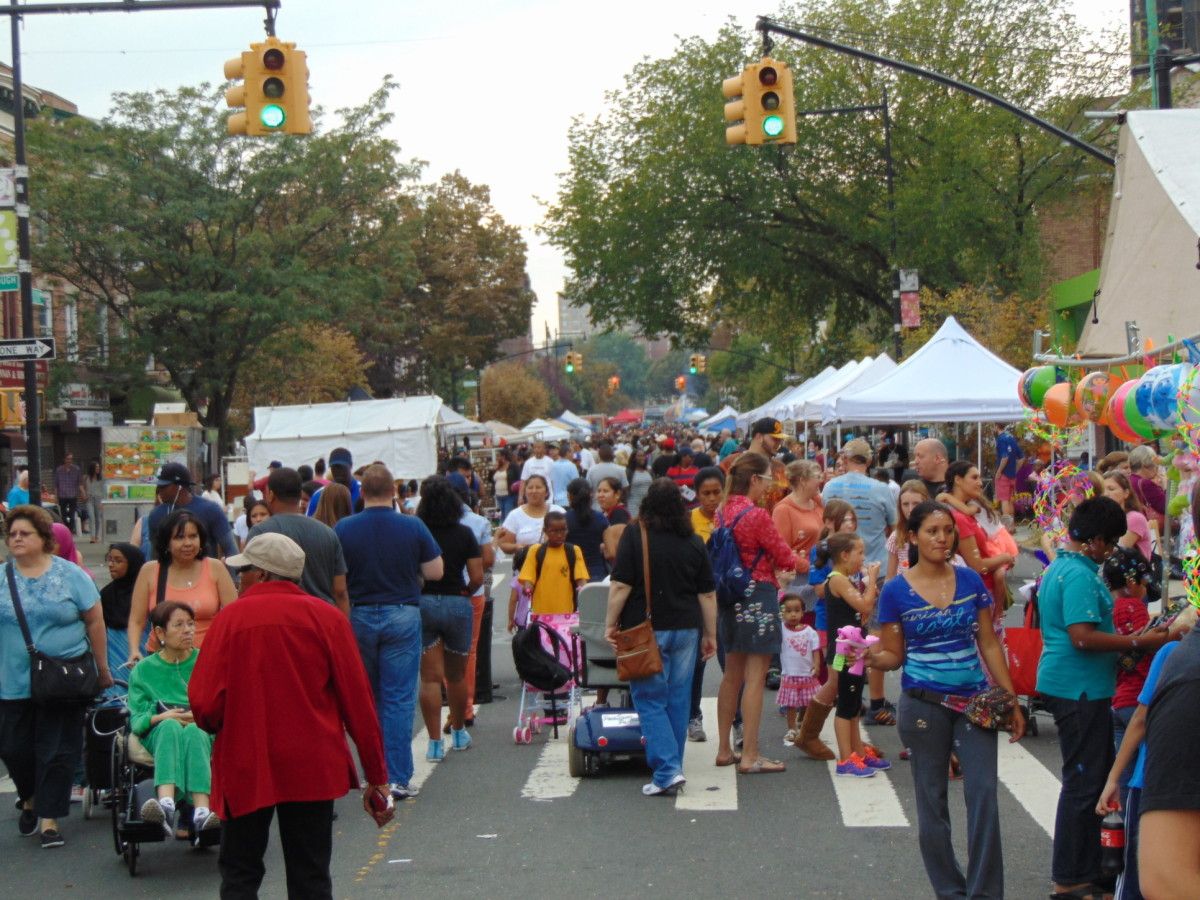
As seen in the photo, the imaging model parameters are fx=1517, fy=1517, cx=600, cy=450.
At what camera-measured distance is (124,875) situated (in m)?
7.32

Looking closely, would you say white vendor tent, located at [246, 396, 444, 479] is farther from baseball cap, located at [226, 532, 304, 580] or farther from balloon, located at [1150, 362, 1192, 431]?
baseball cap, located at [226, 532, 304, 580]

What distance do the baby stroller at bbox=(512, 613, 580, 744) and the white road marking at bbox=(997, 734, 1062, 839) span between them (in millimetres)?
2846

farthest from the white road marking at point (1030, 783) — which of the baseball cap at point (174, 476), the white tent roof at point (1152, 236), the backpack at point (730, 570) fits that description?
the baseball cap at point (174, 476)

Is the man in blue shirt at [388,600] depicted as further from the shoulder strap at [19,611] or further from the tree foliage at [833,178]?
the tree foliage at [833,178]

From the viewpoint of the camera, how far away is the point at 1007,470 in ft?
73.3

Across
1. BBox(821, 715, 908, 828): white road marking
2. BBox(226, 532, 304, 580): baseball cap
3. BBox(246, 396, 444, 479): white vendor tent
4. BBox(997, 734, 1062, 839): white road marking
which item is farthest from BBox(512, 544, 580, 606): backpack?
Result: BBox(246, 396, 444, 479): white vendor tent

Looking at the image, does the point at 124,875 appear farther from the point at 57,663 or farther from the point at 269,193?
the point at 269,193

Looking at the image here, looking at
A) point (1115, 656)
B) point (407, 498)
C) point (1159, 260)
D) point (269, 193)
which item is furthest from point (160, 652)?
point (269, 193)

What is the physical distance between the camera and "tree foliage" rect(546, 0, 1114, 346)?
34.9 metres

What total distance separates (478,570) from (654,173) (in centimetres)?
3202

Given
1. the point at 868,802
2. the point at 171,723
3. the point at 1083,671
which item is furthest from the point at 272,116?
the point at 1083,671

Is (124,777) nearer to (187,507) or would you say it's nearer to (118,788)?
(118,788)

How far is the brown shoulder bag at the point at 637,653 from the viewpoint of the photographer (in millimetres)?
8352

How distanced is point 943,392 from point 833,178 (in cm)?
2253
